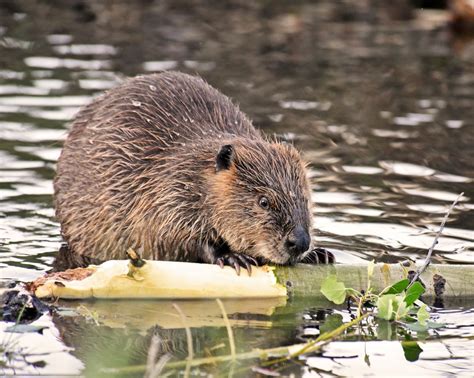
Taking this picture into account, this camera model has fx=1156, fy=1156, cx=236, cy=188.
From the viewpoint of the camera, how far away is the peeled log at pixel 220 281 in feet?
18.2

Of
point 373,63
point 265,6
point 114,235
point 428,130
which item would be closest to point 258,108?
point 428,130

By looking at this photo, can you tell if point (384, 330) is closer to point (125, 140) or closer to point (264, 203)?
point (264, 203)

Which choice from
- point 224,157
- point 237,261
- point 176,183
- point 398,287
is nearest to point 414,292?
point 398,287

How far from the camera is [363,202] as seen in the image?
786 centimetres

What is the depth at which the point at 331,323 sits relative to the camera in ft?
18.2

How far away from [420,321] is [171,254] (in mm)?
1555

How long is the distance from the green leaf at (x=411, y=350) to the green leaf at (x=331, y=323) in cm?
37

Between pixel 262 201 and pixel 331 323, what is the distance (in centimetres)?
73

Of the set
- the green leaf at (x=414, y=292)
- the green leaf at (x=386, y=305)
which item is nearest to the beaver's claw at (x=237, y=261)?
the green leaf at (x=386, y=305)

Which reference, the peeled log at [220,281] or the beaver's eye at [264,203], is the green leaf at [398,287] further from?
the beaver's eye at [264,203]

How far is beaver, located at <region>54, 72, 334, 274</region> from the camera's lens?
5.83m

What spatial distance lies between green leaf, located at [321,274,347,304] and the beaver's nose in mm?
211

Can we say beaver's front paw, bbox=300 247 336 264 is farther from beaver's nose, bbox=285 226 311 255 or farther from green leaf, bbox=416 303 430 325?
green leaf, bbox=416 303 430 325

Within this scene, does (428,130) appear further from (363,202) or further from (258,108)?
(363,202)
